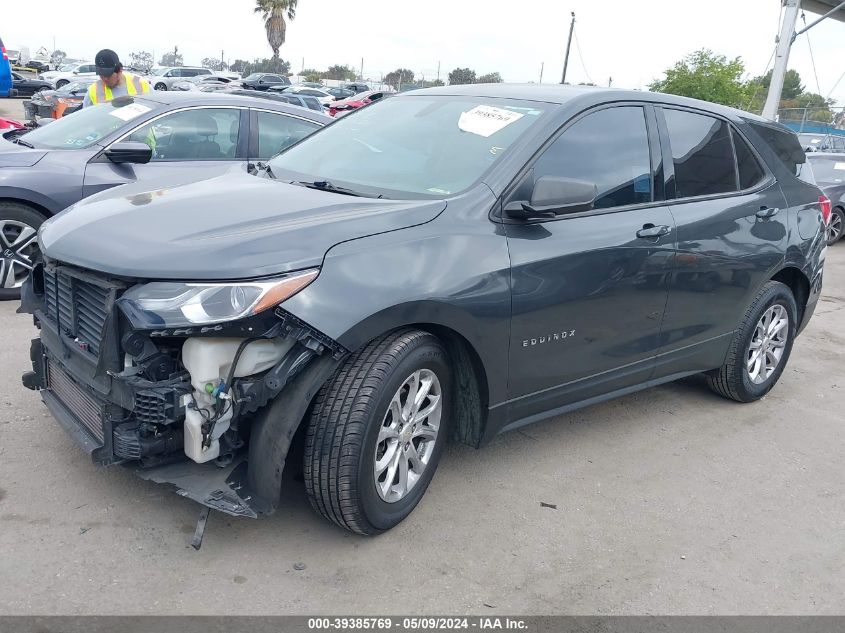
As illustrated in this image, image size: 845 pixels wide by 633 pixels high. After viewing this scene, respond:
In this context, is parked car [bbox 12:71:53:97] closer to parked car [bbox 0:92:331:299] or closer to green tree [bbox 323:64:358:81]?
parked car [bbox 0:92:331:299]

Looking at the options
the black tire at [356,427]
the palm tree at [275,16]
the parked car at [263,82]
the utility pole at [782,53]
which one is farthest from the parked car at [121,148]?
the palm tree at [275,16]

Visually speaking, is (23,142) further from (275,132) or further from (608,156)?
(608,156)

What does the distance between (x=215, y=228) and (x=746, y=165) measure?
3.30 metres

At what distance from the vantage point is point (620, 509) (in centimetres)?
367

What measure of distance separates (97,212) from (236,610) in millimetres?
1681

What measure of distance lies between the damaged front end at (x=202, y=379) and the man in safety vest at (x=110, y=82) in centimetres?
513

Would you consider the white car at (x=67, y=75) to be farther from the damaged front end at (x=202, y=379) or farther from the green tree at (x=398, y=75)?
the damaged front end at (x=202, y=379)

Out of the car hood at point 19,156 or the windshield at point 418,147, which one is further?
the car hood at point 19,156

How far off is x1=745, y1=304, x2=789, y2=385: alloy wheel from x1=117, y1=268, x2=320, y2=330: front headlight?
133 inches

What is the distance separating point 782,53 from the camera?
2316cm

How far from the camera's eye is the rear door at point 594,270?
3479mm

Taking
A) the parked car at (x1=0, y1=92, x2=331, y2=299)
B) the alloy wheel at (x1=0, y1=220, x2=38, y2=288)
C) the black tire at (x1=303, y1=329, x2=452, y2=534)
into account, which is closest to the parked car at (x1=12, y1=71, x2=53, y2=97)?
the parked car at (x1=0, y1=92, x2=331, y2=299)

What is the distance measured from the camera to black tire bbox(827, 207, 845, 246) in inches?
506

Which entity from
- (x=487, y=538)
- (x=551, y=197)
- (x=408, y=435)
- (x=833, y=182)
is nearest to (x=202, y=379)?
(x=408, y=435)
